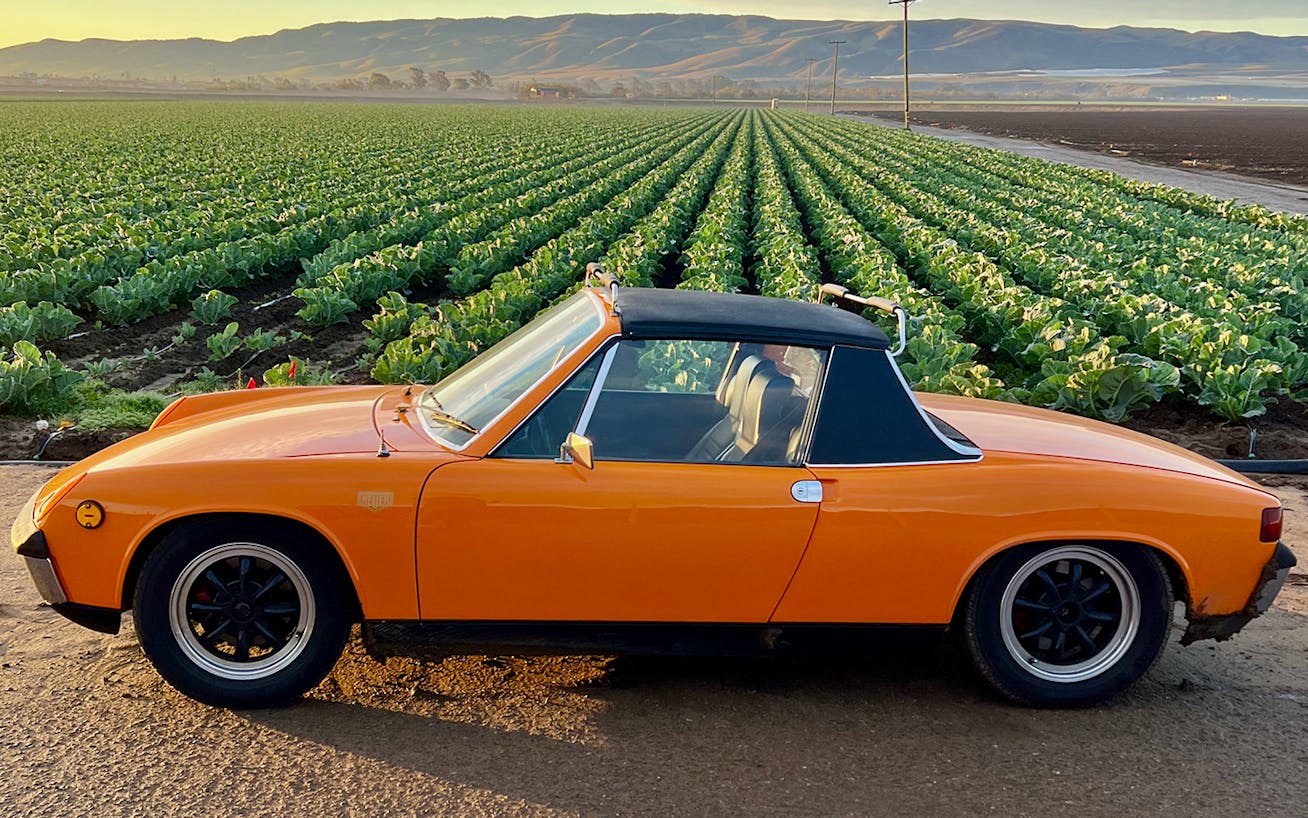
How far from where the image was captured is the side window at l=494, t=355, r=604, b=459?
12.9ft

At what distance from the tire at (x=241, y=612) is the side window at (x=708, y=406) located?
102cm

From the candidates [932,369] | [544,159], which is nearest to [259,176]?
[544,159]

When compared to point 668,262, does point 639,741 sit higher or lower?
lower

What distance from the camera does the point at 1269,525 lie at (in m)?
4.20

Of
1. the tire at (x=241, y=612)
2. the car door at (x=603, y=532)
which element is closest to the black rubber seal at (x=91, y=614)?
the tire at (x=241, y=612)

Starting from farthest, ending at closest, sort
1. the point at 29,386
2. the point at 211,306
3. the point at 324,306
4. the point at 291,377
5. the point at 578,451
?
the point at 324,306 → the point at 211,306 → the point at 291,377 → the point at 29,386 → the point at 578,451

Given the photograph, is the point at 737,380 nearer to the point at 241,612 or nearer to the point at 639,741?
the point at 639,741

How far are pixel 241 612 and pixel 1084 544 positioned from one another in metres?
2.83

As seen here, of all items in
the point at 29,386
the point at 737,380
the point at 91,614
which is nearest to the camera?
the point at 91,614

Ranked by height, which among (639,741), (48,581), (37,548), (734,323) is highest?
(734,323)

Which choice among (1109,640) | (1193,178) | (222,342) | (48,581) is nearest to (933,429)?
(1109,640)

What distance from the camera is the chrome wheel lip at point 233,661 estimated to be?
384 cm

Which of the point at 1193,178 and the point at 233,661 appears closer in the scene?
the point at 233,661

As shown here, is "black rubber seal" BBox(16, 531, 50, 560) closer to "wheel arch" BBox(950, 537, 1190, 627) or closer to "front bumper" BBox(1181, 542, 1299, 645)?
"wheel arch" BBox(950, 537, 1190, 627)
